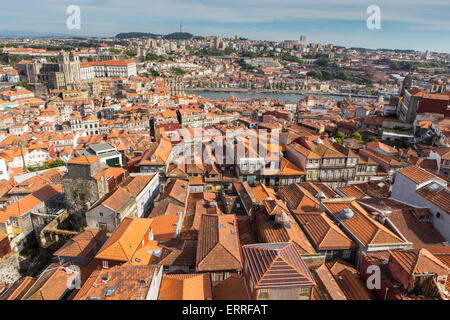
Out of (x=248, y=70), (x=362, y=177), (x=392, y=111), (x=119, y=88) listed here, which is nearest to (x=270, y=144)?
(x=362, y=177)

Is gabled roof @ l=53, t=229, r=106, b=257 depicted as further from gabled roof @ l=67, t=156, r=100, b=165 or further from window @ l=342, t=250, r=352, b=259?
window @ l=342, t=250, r=352, b=259

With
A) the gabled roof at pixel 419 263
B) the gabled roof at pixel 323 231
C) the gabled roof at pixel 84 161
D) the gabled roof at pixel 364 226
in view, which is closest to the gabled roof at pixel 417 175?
the gabled roof at pixel 364 226

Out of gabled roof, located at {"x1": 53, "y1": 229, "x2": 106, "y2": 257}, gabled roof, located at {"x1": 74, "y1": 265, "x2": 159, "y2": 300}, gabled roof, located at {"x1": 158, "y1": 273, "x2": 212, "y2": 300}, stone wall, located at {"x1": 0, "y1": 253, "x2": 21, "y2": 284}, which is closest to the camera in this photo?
gabled roof, located at {"x1": 74, "y1": 265, "x2": 159, "y2": 300}

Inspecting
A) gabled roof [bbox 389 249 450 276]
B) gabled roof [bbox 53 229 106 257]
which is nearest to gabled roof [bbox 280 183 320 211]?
gabled roof [bbox 389 249 450 276]

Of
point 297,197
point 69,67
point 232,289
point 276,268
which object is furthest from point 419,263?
Answer: point 69,67

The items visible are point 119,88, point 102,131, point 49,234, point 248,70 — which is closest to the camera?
point 49,234

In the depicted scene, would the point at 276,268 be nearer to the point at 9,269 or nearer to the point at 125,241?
the point at 125,241

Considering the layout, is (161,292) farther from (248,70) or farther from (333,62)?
(333,62)

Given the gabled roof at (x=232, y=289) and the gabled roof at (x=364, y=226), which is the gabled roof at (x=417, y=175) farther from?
the gabled roof at (x=232, y=289)
